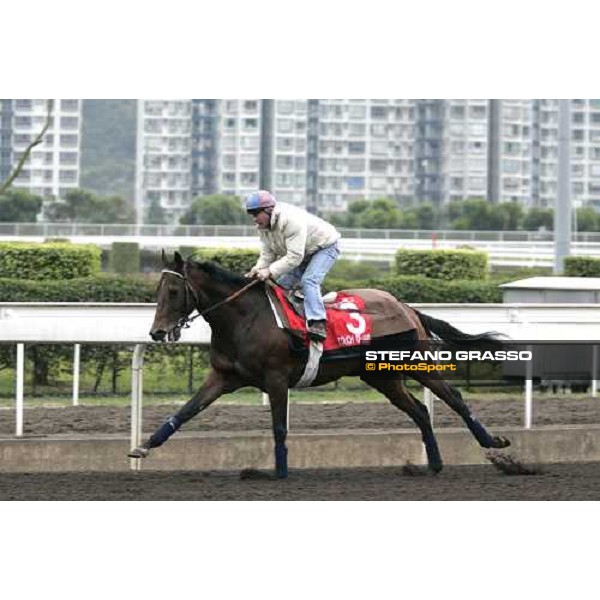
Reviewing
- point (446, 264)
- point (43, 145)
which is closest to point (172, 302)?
point (446, 264)

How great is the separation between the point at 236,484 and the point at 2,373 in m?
4.58

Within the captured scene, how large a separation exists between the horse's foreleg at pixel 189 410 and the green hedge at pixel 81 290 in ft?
18.0

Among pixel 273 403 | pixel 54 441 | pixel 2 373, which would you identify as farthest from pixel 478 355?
pixel 2 373

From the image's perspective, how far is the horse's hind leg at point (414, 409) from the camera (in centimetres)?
919

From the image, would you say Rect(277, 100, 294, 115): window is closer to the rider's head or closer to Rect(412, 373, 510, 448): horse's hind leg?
Rect(412, 373, 510, 448): horse's hind leg

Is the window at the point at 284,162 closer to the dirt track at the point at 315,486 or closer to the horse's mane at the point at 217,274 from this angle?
the dirt track at the point at 315,486

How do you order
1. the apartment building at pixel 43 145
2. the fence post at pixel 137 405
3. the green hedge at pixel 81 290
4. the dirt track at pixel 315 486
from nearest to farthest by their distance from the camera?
the dirt track at pixel 315 486, the fence post at pixel 137 405, the green hedge at pixel 81 290, the apartment building at pixel 43 145

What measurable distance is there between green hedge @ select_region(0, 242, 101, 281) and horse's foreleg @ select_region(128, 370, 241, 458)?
24.1ft

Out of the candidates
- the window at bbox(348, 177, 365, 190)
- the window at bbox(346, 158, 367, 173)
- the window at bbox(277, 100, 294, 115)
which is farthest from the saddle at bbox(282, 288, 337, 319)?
the window at bbox(346, 158, 367, 173)

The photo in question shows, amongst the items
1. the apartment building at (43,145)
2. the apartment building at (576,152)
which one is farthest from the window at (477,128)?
the apartment building at (43,145)

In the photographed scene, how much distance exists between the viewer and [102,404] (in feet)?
38.6

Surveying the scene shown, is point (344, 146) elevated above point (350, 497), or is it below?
above

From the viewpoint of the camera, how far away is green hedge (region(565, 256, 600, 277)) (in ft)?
58.0

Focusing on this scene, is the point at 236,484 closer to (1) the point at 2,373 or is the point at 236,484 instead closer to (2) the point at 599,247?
(1) the point at 2,373
